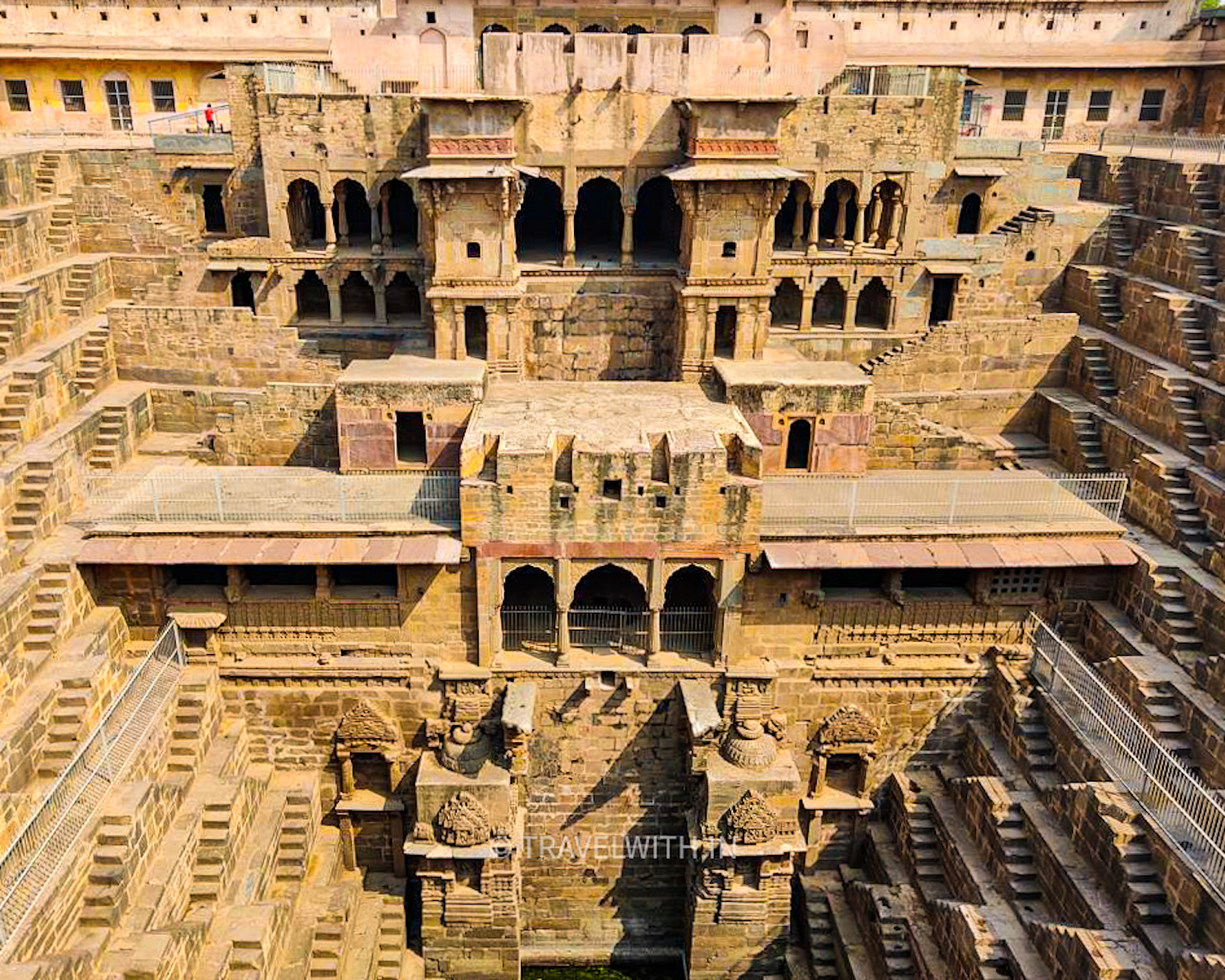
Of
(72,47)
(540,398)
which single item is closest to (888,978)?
(540,398)

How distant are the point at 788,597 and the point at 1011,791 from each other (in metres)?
5.52

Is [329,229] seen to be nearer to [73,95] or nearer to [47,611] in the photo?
[47,611]

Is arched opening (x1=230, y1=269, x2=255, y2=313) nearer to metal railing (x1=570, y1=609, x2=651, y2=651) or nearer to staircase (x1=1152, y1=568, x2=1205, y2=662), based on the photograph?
metal railing (x1=570, y1=609, x2=651, y2=651)

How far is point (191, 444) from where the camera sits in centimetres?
2472

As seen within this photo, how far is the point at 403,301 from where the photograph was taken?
2927 cm

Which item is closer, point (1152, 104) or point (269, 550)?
point (269, 550)

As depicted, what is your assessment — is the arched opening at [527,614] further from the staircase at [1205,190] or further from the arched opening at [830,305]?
the staircase at [1205,190]

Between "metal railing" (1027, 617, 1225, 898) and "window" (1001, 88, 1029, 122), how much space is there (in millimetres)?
23263

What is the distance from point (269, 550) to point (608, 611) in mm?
6853

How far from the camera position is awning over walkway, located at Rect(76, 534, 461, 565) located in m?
19.2

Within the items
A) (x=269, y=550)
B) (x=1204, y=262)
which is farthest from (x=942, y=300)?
(x=269, y=550)

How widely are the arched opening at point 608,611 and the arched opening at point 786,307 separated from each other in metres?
9.59

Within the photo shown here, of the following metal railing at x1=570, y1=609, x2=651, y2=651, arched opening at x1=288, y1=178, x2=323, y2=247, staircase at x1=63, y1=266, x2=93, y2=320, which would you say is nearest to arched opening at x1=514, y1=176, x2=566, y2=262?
arched opening at x1=288, y1=178, x2=323, y2=247

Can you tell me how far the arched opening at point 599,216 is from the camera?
2964 cm
